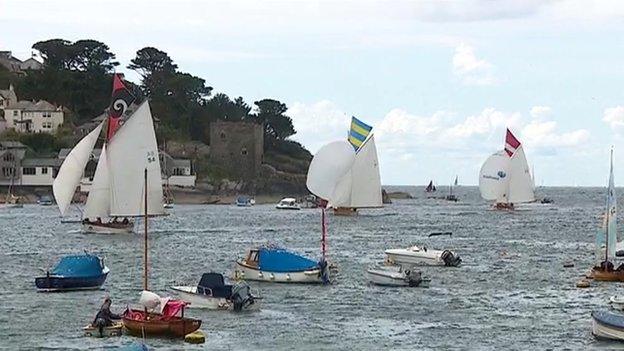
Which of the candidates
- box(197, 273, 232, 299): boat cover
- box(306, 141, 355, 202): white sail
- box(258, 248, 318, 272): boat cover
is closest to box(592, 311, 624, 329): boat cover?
box(197, 273, 232, 299): boat cover

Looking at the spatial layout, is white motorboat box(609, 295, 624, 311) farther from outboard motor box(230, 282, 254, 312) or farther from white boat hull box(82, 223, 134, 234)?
white boat hull box(82, 223, 134, 234)

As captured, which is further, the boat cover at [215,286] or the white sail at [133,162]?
the white sail at [133,162]

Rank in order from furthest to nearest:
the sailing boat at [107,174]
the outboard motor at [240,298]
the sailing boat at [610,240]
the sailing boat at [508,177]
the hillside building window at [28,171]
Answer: the hillside building window at [28,171]
the sailing boat at [508,177]
the sailing boat at [107,174]
the sailing boat at [610,240]
the outboard motor at [240,298]

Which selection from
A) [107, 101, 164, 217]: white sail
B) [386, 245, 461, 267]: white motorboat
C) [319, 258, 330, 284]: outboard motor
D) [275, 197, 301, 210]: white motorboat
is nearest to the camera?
[319, 258, 330, 284]: outboard motor

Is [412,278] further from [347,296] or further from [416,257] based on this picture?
[416,257]

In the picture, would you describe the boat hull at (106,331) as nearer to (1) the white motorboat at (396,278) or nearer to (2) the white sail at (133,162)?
(1) the white motorboat at (396,278)

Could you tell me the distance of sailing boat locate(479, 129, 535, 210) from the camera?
162m

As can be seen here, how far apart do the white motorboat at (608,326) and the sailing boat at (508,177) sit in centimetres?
11738

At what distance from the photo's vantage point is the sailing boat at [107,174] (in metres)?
83.0

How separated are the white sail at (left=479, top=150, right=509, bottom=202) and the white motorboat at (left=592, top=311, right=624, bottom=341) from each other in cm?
11867

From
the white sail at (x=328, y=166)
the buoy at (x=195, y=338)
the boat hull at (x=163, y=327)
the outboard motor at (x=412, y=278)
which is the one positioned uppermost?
the white sail at (x=328, y=166)

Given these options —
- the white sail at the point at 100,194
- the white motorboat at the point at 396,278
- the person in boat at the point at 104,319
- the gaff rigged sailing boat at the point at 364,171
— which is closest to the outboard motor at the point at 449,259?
the white motorboat at the point at 396,278

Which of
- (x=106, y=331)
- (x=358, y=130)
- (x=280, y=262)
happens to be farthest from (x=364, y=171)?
(x=106, y=331)

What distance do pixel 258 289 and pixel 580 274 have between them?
2190 centimetres
